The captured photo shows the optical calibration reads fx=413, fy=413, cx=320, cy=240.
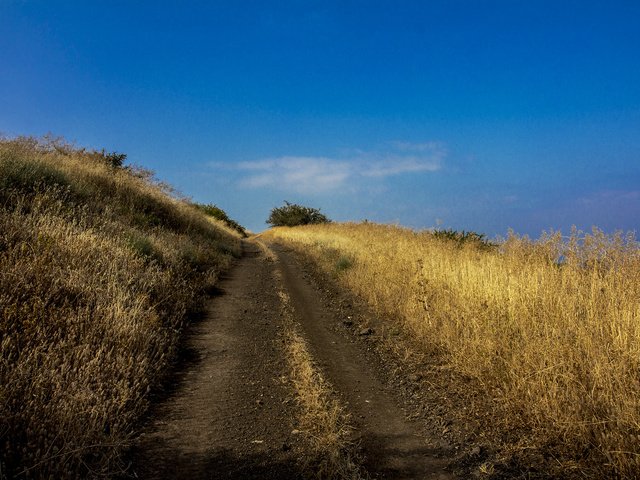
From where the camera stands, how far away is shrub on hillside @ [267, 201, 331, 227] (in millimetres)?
46438

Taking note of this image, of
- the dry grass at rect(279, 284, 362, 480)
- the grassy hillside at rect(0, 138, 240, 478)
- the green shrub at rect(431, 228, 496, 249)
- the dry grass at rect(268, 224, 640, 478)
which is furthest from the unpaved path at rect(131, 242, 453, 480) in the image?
the green shrub at rect(431, 228, 496, 249)

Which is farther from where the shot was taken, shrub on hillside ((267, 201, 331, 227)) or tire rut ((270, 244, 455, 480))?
shrub on hillside ((267, 201, 331, 227))

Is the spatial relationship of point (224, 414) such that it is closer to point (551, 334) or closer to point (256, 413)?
point (256, 413)

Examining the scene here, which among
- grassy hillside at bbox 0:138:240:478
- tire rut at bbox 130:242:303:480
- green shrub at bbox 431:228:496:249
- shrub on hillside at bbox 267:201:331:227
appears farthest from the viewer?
shrub on hillside at bbox 267:201:331:227

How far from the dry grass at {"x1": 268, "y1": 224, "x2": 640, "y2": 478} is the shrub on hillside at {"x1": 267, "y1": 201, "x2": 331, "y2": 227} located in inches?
1439

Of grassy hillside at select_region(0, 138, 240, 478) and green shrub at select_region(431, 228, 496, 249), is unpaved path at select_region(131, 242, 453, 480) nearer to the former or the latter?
grassy hillside at select_region(0, 138, 240, 478)

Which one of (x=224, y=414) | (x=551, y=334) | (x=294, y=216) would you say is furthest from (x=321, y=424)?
(x=294, y=216)

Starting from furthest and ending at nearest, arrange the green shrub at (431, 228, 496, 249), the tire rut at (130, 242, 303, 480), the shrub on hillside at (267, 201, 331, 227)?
1. the shrub on hillside at (267, 201, 331, 227)
2. the green shrub at (431, 228, 496, 249)
3. the tire rut at (130, 242, 303, 480)

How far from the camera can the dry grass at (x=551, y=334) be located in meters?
3.93

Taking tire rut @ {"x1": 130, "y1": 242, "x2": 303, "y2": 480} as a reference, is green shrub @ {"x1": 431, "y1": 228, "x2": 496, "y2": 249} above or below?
above

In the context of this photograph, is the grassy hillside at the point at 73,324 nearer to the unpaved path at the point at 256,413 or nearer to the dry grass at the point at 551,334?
the unpaved path at the point at 256,413

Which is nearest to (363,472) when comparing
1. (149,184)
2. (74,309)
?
(74,309)

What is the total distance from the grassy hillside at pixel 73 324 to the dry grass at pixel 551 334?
4.26 meters

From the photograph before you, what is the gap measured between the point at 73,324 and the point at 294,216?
1641 inches
